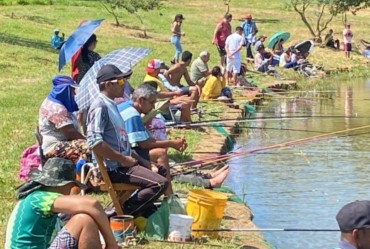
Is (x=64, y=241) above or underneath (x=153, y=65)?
underneath

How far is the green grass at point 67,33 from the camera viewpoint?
11.1m

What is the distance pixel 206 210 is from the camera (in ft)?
23.7

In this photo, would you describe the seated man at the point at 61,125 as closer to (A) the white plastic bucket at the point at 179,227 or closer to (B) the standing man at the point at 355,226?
(A) the white plastic bucket at the point at 179,227

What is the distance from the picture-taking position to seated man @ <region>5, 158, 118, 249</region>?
4824 millimetres

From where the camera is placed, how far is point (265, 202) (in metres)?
9.80

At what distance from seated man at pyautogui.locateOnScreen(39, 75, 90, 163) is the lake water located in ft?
6.81

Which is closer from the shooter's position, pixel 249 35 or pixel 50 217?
pixel 50 217

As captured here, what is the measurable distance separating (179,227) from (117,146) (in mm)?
812

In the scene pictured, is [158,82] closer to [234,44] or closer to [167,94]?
[167,94]

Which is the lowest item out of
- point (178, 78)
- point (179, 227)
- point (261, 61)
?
point (261, 61)

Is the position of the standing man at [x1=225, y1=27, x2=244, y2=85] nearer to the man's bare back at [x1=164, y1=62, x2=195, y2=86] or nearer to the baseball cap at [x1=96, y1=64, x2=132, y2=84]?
the man's bare back at [x1=164, y1=62, x2=195, y2=86]

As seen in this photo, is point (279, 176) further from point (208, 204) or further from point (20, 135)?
point (208, 204)

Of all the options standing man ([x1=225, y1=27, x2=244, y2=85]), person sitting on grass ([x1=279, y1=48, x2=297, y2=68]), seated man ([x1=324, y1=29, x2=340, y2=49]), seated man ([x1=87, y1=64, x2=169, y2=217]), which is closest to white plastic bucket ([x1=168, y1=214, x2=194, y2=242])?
seated man ([x1=87, y1=64, x2=169, y2=217])

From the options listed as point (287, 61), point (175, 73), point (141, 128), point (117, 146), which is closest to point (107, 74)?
point (117, 146)
